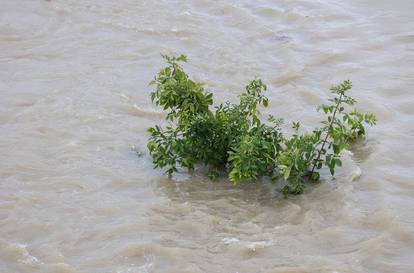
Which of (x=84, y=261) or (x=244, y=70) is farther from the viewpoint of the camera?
(x=244, y=70)

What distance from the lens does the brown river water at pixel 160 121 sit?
5.05 meters

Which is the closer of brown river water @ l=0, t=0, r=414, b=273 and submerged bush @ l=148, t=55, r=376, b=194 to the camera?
brown river water @ l=0, t=0, r=414, b=273

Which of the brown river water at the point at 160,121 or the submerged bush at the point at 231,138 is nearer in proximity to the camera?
the brown river water at the point at 160,121

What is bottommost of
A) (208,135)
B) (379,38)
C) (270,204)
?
(270,204)

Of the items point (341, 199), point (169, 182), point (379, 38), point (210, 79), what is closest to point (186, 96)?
point (169, 182)

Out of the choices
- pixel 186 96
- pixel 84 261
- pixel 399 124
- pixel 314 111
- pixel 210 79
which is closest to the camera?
pixel 84 261

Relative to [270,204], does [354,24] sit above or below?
above

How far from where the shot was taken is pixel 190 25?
1072 centimetres

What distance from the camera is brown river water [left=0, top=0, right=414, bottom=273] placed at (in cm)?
505

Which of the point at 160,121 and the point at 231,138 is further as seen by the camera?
the point at 160,121

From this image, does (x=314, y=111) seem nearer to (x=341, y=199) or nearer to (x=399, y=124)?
(x=399, y=124)

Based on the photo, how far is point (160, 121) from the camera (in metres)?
7.60

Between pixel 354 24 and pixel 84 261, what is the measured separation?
6634 millimetres

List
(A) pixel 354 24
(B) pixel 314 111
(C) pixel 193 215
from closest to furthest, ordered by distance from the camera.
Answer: (C) pixel 193 215 → (B) pixel 314 111 → (A) pixel 354 24
